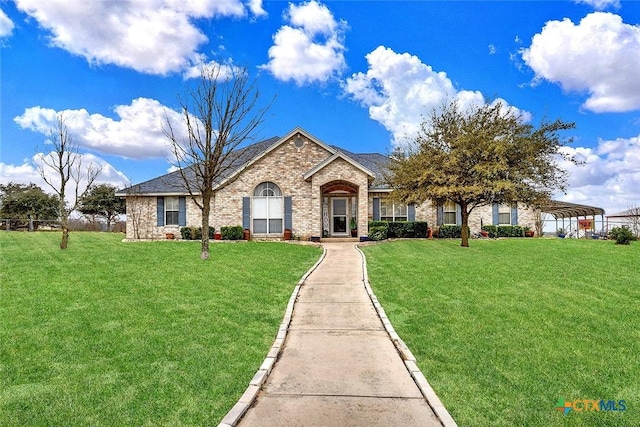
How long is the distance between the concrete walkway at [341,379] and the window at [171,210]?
61.3 ft

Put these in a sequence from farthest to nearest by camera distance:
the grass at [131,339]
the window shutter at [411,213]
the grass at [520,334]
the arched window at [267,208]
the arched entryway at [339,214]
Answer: the arched entryway at [339,214] → the window shutter at [411,213] → the arched window at [267,208] → the grass at [520,334] → the grass at [131,339]

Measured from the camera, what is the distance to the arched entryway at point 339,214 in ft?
81.1

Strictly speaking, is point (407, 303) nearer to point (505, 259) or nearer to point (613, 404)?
point (613, 404)

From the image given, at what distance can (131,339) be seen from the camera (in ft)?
20.2

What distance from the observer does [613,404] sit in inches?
173

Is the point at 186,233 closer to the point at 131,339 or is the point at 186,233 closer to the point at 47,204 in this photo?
the point at 131,339

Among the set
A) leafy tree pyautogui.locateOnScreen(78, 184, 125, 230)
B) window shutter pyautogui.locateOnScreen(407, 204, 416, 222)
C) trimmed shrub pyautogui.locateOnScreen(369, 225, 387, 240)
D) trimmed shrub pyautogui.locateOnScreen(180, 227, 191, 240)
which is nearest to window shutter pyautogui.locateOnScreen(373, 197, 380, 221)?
trimmed shrub pyautogui.locateOnScreen(369, 225, 387, 240)

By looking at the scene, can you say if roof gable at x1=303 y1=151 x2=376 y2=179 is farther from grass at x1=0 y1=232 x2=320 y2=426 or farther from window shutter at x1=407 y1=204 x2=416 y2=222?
grass at x1=0 y1=232 x2=320 y2=426

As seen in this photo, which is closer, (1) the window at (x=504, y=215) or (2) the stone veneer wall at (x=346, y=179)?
(2) the stone veneer wall at (x=346, y=179)

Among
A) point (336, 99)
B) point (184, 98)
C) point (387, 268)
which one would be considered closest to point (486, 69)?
point (336, 99)

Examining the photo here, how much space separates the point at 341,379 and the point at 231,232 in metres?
19.1

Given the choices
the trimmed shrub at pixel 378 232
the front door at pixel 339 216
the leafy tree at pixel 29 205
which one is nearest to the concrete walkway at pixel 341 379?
the trimmed shrub at pixel 378 232

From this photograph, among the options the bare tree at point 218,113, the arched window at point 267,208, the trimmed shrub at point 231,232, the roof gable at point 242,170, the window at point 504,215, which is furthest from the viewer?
the window at point 504,215

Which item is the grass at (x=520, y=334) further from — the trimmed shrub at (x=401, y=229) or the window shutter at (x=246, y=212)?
the window shutter at (x=246, y=212)
